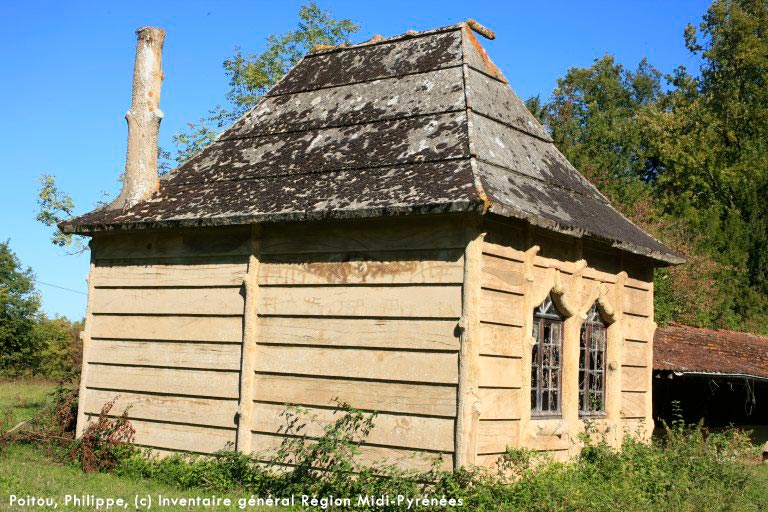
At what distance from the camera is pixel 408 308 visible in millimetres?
9961

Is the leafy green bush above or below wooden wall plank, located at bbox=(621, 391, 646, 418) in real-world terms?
below

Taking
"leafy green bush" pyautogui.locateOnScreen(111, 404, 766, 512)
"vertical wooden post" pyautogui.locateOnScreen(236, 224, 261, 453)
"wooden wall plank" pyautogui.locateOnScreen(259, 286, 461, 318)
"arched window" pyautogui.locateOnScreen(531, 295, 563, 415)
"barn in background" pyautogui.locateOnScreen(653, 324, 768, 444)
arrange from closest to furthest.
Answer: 1. "leafy green bush" pyautogui.locateOnScreen(111, 404, 766, 512)
2. "wooden wall plank" pyautogui.locateOnScreen(259, 286, 461, 318)
3. "vertical wooden post" pyautogui.locateOnScreen(236, 224, 261, 453)
4. "arched window" pyautogui.locateOnScreen(531, 295, 563, 415)
5. "barn in background" pyautogui.locateOnScreen(653, 324, 768, 444)

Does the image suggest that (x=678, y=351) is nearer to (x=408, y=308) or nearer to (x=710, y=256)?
(x=408, y=308)

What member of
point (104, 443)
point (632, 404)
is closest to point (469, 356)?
point (632, 404)

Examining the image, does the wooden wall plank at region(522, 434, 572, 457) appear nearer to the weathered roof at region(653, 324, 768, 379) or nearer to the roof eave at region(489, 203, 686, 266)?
the roof eave at region(489, 203, 686, 266)

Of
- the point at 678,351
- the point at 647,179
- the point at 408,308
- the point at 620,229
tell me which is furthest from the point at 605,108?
the point at 408,308

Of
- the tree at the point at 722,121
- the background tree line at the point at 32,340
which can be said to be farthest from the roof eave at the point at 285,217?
the tree at the point at 722,121

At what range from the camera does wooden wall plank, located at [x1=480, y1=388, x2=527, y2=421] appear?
31.8ft

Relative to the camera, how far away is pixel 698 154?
39.1 metres

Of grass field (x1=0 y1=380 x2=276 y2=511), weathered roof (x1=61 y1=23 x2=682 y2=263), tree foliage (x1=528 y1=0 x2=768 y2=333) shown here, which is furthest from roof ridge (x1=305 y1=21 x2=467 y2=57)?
tree foliage (x1=528 y1=0 x2=768 y2=333)

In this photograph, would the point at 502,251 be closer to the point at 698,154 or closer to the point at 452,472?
the point at 452,472

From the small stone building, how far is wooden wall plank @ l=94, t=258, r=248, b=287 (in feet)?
0.10

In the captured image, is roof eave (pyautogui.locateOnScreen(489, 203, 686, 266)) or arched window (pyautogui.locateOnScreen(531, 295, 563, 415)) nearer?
roof eave (pyautogui.locateOnScreen(489, 203, 686, 266))

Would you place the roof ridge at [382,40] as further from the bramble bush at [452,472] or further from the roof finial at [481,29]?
the bramble bush at [452,472]
